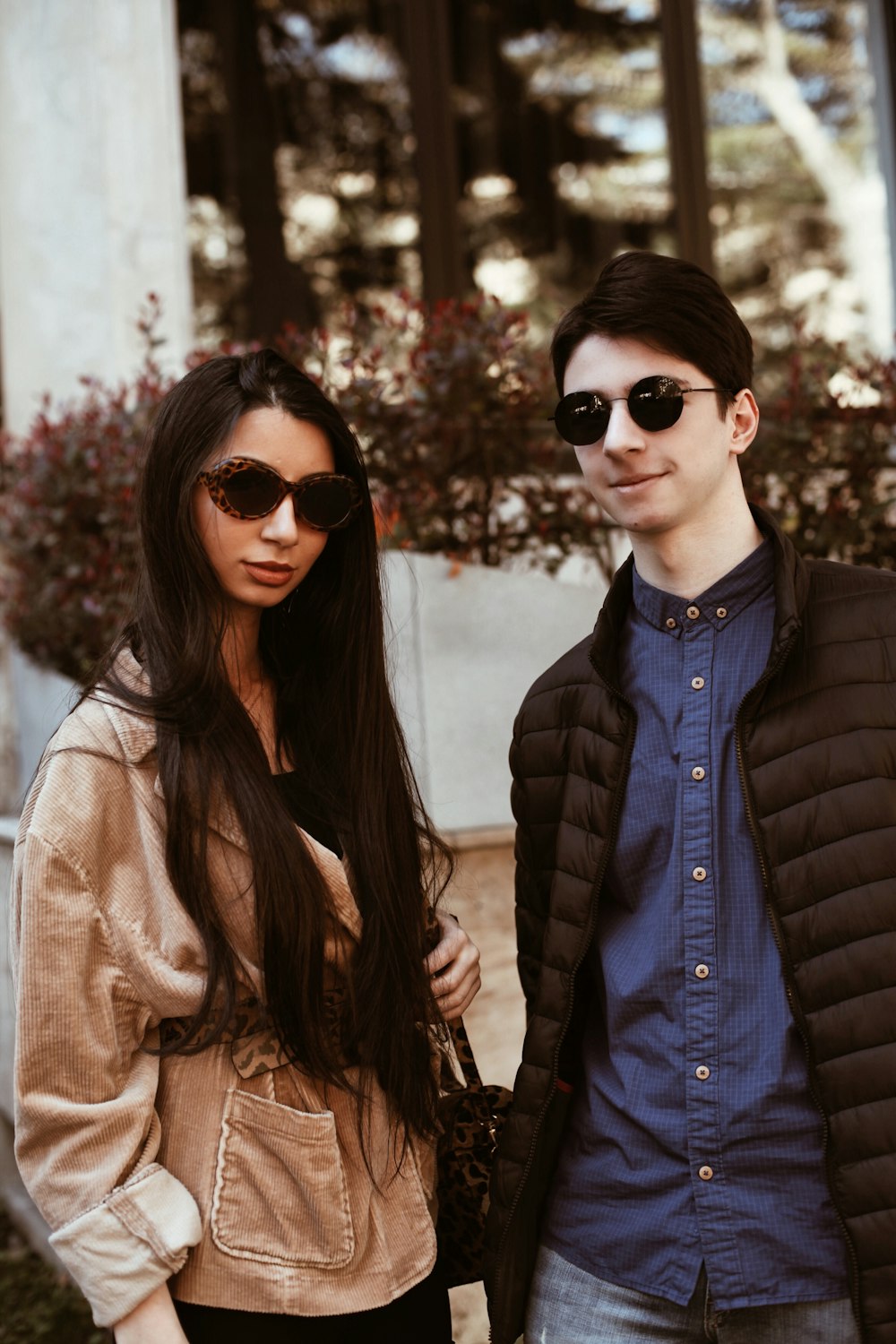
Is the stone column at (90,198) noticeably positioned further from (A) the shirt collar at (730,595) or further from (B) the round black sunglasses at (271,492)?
(A) the shirt collar at (730,595)

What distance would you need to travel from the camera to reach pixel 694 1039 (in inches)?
84.1

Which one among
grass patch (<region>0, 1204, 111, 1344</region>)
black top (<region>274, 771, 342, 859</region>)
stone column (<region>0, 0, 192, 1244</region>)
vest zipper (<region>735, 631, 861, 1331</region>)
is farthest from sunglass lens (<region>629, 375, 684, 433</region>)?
stone column (<region>0, 0, 192, 1244</region>)

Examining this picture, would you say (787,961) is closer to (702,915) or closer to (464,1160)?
(702,915)

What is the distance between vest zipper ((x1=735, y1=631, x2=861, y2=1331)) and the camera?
2018 millimetres

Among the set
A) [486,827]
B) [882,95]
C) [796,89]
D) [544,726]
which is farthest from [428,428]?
[796,89]

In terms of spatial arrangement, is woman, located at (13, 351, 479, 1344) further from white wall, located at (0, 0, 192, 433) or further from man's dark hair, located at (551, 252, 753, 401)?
white wall, located at (0, 0, 192, 433)

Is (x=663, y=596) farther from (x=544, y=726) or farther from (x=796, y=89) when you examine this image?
(x=796, y=89)

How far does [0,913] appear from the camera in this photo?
4484mm

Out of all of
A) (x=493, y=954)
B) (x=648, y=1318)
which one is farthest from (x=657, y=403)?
(x=493, y=954)

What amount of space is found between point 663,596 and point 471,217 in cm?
657

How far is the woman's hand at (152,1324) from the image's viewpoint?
2023 millimetres

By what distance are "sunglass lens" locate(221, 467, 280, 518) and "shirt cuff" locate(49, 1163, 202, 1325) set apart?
1.04m

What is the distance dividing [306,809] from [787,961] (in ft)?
2.74

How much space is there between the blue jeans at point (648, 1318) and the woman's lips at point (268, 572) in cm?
120
